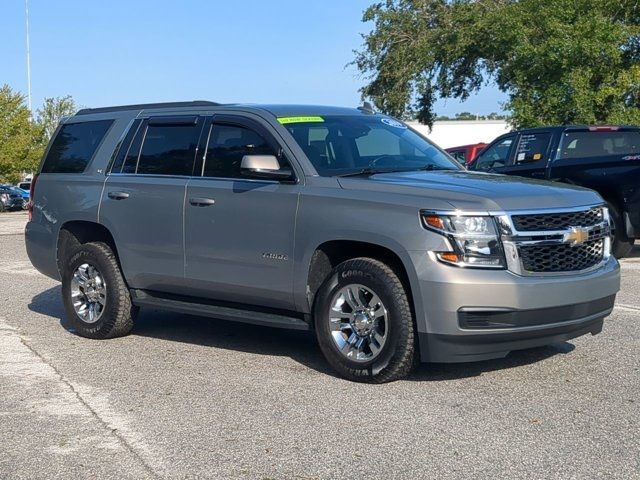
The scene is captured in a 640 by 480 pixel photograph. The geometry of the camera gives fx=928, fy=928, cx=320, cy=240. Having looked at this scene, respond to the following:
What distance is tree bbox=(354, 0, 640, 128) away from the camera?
985 inches

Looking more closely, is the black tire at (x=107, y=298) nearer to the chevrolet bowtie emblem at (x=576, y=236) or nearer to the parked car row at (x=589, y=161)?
the chevrolet bowtie emblem at (x=576, y=236)

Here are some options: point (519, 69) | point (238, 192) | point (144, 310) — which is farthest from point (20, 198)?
point (238, 192)

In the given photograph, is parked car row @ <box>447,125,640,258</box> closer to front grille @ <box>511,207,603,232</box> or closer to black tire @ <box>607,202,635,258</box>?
black tire @ <box>607,202,635,258</box>

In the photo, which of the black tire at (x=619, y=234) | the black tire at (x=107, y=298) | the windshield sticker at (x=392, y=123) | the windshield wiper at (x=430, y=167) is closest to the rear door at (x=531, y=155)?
the black tire at (x=619, y=234)

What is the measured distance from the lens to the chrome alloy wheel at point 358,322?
6164 mm

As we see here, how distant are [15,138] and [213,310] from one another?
5290cm

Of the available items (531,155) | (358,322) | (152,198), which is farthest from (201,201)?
(531,155)

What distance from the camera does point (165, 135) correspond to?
25.4 ft

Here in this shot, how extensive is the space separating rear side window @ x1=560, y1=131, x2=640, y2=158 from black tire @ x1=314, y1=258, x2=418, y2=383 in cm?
757

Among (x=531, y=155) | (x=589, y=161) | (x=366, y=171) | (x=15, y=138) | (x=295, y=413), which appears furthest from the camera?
(x=15, y=138)

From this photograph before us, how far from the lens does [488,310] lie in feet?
18.8

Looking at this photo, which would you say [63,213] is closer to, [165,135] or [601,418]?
[165,135]

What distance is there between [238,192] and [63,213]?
2.21m

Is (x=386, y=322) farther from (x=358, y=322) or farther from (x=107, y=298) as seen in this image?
(x=107, y=298)
